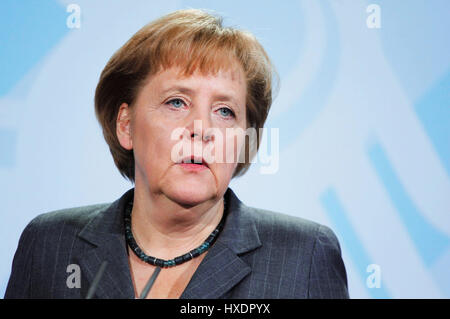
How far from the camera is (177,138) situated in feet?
4.58

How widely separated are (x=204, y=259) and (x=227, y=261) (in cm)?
6

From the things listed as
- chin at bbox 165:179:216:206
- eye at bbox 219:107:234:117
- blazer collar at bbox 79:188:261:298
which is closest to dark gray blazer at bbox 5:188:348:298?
blazer collar at bbox 79:188:261:298

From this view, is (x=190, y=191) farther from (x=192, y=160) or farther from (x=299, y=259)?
(x=299, y=259)

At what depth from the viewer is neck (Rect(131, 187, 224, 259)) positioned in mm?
1478

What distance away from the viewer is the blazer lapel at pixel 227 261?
53.7 inches

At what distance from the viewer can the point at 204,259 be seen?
4.67ft

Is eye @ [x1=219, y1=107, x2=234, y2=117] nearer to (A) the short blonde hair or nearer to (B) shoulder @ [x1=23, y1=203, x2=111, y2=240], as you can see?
(A) the short blonde hair

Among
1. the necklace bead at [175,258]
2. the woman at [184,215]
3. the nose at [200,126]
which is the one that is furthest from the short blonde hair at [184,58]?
the necklace bead at [175,258]
